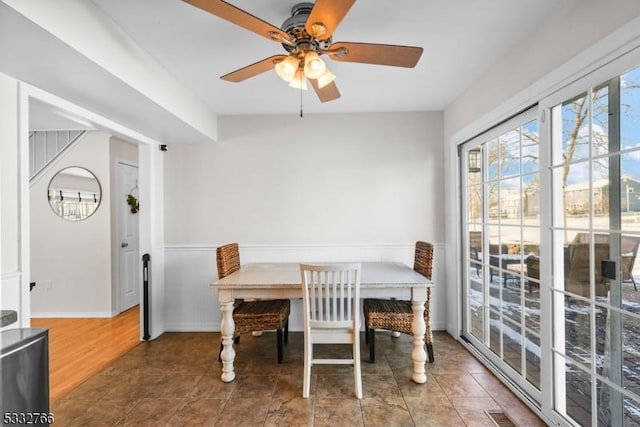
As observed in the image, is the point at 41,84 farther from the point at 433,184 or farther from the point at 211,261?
the point at 433,184

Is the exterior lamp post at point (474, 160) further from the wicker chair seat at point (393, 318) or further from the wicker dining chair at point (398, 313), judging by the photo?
the wicker chair seat at point (393, 318)

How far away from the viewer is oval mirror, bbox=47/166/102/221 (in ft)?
12.6

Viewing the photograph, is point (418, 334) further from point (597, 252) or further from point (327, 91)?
point (327, 91)

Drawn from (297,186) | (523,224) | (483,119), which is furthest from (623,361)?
(297,186)

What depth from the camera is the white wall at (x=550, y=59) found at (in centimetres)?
136

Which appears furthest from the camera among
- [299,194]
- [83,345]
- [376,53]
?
[299,194]

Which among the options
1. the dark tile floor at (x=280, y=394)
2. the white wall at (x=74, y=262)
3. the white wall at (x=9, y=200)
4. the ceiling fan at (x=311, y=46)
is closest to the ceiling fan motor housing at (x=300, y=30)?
the ceiling fan at (x=311, y=46)

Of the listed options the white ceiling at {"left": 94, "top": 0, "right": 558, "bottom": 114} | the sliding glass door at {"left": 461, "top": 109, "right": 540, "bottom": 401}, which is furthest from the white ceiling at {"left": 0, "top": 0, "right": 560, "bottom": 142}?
the sliding glass door at {"left": 461, "top": 109, "right": 540, "bottom": 401}

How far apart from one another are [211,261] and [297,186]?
128 centimetres

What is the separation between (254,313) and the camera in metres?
2.53

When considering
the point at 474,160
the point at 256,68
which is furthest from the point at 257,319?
the point at 474,160

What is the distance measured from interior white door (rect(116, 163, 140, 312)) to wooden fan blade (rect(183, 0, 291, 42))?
11.5 feet

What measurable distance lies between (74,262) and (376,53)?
4.30 metres

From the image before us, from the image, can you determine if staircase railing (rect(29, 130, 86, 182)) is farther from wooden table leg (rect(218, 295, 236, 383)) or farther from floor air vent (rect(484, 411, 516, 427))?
floor air vent (rect(484, 411, 516, 427))
